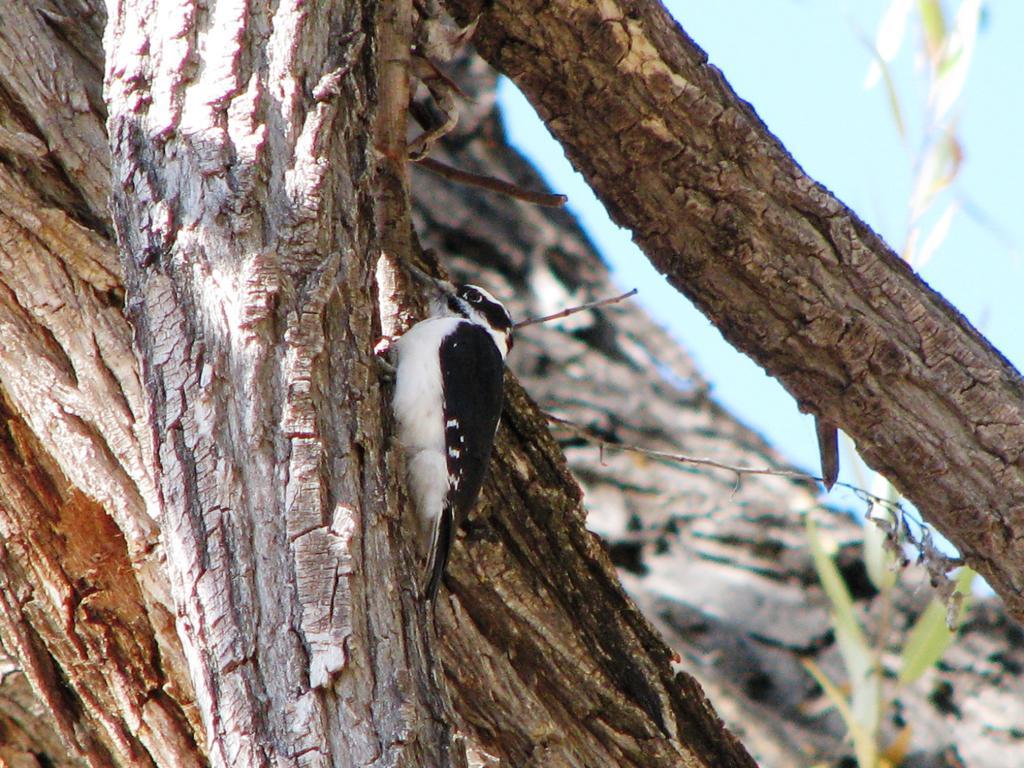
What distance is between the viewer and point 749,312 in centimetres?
292

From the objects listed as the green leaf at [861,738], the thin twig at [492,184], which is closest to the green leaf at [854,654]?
the green leaf at [861,738]

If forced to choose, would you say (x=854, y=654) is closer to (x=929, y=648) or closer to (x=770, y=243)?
(x=929, y=648)

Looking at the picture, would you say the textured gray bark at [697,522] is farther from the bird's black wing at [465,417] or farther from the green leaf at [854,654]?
the bird's black wing at [465,417]

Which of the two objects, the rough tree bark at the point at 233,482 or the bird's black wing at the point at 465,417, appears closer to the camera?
the rough tree bark at the point at 233,482

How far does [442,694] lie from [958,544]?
1.40 m

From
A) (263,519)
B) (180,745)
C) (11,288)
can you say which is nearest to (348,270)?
(263,519)

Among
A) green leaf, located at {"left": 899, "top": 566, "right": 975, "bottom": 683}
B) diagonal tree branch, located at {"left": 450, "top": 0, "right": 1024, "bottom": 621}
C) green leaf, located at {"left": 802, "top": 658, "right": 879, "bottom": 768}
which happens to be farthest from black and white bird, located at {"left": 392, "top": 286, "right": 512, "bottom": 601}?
green leaf, located at {"left": 899, "top": 566, "right": 975, "bottom": 683}

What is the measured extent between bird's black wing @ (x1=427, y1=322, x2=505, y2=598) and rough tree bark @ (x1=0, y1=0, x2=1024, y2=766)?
0.05 m

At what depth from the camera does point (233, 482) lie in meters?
2.10

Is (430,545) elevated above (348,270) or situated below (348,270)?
below

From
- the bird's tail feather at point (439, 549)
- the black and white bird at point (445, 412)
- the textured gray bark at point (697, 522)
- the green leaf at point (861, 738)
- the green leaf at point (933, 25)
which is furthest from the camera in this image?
the textured gray bark at point (697, 522)

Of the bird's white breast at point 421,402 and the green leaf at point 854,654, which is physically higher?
the bird's white breast at point 421,402

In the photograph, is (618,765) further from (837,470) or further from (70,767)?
(70,767)

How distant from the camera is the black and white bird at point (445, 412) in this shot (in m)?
2.91
